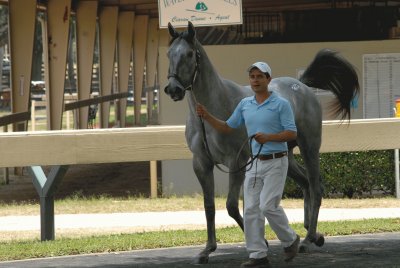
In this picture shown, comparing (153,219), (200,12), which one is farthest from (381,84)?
(200,12)

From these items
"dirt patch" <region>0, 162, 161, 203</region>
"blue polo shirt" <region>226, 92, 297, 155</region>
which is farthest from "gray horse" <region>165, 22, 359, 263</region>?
"dirt patch" <region>0, 162, 161, 203</region>

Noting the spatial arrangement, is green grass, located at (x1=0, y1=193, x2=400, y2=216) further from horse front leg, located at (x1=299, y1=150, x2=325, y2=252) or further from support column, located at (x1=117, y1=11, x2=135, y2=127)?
support column, located at (x1=117, y1=11, x2=135, y2=127)

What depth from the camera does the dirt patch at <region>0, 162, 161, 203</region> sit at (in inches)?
705

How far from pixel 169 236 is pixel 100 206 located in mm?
4905

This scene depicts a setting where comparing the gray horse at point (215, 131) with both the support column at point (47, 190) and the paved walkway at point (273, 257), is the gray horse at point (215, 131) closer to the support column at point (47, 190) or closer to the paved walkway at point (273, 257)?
the paved walkway at point (273, 257)

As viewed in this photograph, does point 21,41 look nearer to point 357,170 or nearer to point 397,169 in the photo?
point 357,170

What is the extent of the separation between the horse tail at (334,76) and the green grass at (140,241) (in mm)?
1247

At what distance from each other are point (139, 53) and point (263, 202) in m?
34.1

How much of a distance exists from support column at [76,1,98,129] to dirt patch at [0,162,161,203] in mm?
3395

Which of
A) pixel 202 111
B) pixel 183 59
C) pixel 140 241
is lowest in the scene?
pixel 140 241

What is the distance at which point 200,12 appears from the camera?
37.7 ft

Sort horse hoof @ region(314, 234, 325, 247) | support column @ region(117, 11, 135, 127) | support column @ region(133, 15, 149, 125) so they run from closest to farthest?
horse hoof @ region(314, 234, 325, 247) → support column @ region(117, 11, 135, 127) → support column @ region(133, 15, 149, 125)

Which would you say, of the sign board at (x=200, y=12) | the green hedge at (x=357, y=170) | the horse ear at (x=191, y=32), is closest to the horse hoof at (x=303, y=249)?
the horse ear at (x=191, y=32)

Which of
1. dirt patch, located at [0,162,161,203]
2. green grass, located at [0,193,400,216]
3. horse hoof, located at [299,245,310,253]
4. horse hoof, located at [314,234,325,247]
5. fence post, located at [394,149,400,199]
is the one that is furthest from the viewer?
dirt patch, located at [0,162,161,203]
